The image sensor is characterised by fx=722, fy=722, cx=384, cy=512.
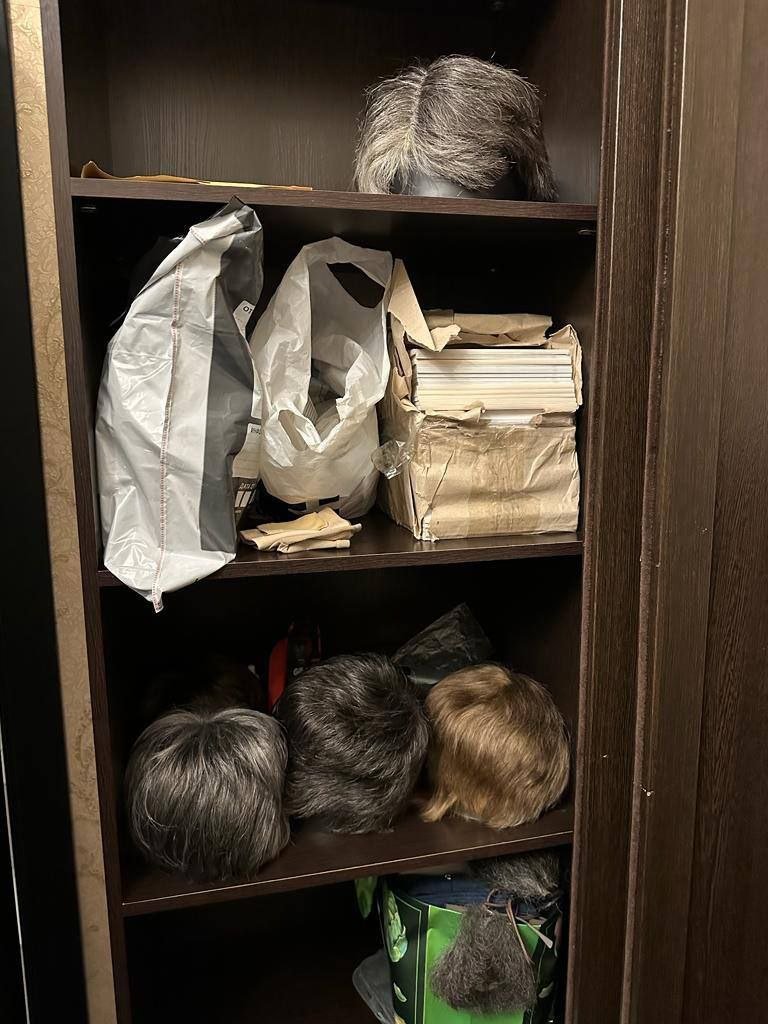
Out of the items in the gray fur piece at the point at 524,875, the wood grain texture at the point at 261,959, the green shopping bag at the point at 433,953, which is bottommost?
the wood grain texture at the point at 261,959

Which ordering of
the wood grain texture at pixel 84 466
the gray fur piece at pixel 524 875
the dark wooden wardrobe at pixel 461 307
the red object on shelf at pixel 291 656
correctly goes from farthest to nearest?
the red object on shelf at pixel 291 656 → the gray fur piece at pixel 524 875 → the dark wooden wardrobe at pixel 461 307 → the wood grain texture at pixel 84 466

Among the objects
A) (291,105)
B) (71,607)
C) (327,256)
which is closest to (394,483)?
(327,256)

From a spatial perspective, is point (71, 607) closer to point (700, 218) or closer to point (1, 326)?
point (1, 326)

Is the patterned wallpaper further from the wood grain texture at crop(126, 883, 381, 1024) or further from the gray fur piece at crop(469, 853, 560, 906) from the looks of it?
the gray fur piece at crop(469, 853, 560, 906)

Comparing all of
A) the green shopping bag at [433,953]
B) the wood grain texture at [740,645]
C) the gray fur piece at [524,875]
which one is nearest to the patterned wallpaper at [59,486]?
the green shopping bag at [433,953]

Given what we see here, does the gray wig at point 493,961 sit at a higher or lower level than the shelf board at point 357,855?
lower

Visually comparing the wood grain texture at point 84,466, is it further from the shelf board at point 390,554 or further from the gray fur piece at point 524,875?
the gray fur piece at point 524,875

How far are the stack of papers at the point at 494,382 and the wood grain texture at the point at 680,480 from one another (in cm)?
13

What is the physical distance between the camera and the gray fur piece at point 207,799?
923 millimetres

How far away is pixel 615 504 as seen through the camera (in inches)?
37.2

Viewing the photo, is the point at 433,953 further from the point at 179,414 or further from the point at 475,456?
the point at 179,414

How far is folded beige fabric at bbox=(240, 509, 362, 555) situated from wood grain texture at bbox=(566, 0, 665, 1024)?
0.33 metres

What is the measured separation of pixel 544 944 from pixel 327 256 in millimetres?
1045

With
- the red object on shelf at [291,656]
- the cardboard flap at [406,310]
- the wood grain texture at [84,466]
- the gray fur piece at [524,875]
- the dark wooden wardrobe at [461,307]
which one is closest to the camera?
the wood grain texture at [84,466]
